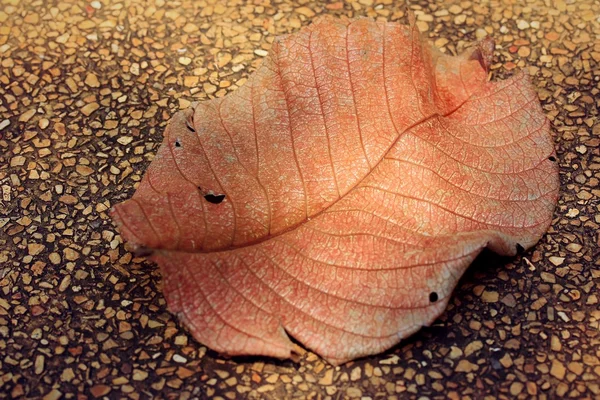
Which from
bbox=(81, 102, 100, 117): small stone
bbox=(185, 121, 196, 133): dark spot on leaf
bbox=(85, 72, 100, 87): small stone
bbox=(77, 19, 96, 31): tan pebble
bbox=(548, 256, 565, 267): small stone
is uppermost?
bbox=(185, 121, 196, 133): dark spot on leaf

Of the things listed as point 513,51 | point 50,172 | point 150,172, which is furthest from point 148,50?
point 513,51

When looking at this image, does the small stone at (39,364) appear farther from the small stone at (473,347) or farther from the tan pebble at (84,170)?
the small stone at (473,347)

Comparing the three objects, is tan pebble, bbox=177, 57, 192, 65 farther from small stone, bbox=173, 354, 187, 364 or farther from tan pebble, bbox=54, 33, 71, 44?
small stone, bbox=173, 354, 187, 364

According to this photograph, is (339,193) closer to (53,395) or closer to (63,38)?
(53,395)

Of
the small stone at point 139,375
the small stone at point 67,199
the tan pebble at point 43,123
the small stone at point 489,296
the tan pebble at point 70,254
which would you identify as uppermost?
the tan pebble at point 43,123

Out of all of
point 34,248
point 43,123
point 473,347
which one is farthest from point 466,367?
point 43,123

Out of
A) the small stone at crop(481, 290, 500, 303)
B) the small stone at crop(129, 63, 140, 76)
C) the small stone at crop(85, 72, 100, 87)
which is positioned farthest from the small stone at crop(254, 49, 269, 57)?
the small stone at crop(481, 290, 500, 303)

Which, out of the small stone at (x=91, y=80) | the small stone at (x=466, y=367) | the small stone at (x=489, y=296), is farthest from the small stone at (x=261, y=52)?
the small stone at (x=466, y=367)

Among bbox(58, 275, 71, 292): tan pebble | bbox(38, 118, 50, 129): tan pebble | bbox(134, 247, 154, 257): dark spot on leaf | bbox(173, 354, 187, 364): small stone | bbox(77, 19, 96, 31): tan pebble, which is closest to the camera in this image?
bbox(134, 247, 154, 257): dark spot on leaf
